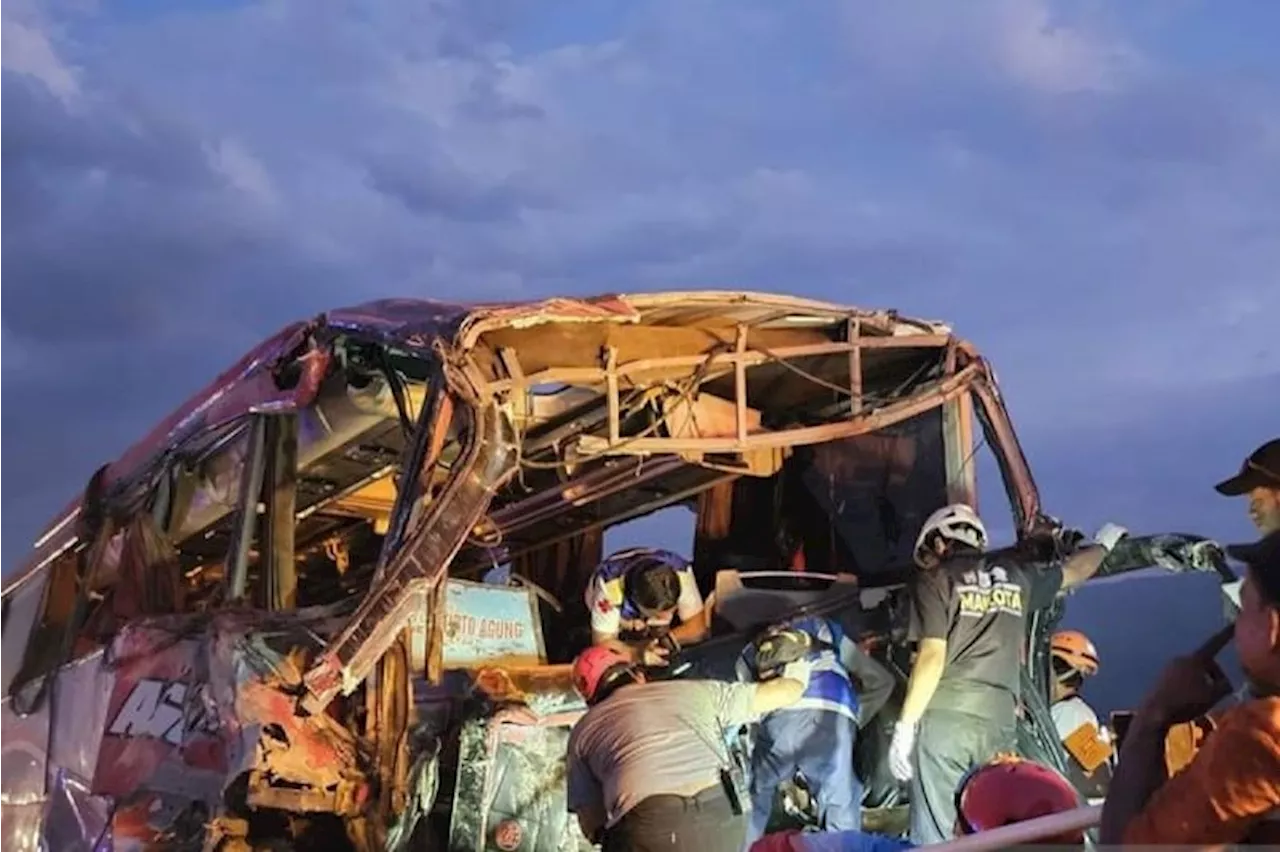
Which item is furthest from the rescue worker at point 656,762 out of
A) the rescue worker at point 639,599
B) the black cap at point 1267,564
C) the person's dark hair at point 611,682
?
the black cap at point 1267,564

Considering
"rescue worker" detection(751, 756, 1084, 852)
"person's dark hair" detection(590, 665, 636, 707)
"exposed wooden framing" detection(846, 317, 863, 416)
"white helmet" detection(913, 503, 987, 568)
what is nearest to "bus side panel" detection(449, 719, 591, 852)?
"person's dark hair" detection(590, 665, 636, 707)

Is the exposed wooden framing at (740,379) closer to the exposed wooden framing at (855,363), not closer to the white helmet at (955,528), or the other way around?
the exposed wooden framing at (855,363)

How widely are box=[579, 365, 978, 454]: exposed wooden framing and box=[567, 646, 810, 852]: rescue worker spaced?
4.27ft

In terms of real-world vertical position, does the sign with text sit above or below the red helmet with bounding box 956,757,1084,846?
above

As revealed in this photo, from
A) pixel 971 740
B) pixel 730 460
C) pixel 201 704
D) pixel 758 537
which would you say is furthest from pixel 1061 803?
pixel 758 537

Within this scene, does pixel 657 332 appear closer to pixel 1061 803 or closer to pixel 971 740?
pixel 971 740

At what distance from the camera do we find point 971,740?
20.1 ft

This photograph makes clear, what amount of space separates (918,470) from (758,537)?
1.36 meters

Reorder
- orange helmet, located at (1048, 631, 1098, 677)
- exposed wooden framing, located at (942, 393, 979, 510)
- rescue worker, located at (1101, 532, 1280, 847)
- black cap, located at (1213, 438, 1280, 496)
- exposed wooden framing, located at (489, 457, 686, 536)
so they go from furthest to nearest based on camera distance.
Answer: exposed wooden framing, located at (489, 457, 686, 536)
orange helmet, located at (1048, 631, 1098, 677)
exposed wooden framing, located at (942, 393, 979, 510)
black cap, located at (1213, 438, 1280, 496)
rescue worker, located at (1101, 532, 1280, 847)

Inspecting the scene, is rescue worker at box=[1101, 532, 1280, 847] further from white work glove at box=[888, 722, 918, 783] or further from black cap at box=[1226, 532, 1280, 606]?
white work glove at box=[888, 722, 918, 783]

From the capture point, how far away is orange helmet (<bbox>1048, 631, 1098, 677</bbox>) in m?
7.84

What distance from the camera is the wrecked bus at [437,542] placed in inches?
223

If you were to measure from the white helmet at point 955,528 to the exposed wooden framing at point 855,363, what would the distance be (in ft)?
2.50

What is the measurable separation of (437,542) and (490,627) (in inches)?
67.6
